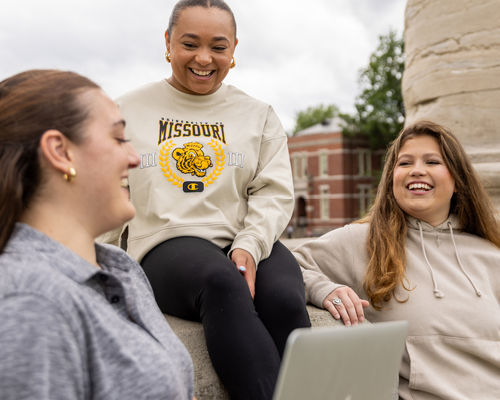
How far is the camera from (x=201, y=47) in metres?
2.14

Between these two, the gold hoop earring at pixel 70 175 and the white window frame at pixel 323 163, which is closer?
the gold hoop earring at pixel 70 175

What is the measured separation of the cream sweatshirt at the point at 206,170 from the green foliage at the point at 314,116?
4740cm

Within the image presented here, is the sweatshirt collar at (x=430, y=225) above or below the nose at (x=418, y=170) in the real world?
below

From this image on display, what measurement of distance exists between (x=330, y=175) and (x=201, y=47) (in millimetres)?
40552

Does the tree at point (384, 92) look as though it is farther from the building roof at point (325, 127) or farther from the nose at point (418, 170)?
the nose at point (418, 170)

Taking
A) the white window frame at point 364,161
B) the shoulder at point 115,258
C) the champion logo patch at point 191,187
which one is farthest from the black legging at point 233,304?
the white window frame at point 364,161

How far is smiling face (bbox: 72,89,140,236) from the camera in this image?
1.09m

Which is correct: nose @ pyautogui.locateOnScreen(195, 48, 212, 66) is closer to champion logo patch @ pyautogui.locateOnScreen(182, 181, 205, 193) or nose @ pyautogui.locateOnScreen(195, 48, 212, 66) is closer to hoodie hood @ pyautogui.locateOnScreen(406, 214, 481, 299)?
champion logo patch @ pyautogui.locateOnScreen(182, 181, 205, 193)

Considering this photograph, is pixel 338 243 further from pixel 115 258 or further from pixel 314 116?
pixel 314 116

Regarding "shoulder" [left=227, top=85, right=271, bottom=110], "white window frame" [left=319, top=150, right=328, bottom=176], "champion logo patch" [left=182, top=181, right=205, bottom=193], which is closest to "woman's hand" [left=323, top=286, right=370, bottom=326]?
"champion logo patch" [left=182, top=181, right=205, bottom=193]

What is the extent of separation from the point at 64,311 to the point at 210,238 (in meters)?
1.11

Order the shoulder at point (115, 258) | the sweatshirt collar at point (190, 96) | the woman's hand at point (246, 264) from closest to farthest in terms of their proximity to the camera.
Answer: the shoulder at point (115, 258) < the woman's hand at point (246, 264) < the sweatshirt collar at point (190, 96)

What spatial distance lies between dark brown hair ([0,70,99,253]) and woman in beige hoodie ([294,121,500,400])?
1417mm

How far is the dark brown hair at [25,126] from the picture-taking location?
1.00 metres
